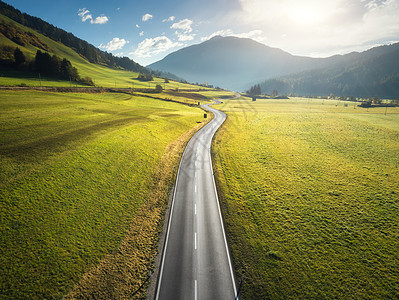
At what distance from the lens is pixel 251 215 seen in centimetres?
2212

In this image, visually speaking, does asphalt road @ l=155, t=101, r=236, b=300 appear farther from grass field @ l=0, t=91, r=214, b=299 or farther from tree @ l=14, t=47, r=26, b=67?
tree @ l=14, t=47, r=26, b=67

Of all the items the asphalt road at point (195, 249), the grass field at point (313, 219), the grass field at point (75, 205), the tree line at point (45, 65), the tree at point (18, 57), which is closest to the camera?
the grass field at point (75, 205)

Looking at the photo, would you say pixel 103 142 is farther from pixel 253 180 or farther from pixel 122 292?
pixel 253 180

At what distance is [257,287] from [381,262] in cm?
1287

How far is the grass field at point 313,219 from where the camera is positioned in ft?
48.5

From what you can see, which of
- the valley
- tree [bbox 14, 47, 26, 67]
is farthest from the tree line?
the valley

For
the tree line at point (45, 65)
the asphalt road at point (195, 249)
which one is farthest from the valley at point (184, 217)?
the tree line at point (45, 65)

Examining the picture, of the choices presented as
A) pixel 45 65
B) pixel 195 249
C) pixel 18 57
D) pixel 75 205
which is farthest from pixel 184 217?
pixel 18 57

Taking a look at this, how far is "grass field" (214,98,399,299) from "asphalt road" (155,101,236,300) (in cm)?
158

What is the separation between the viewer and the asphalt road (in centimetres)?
1430

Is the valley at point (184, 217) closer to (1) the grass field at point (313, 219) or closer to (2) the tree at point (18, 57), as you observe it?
(1) the grass field at point (313, 219)

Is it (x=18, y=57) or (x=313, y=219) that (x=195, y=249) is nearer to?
(x=313, y=219)

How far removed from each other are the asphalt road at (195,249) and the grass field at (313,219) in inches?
62.2

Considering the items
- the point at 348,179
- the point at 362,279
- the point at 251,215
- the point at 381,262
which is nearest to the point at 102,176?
the point at 251,215
